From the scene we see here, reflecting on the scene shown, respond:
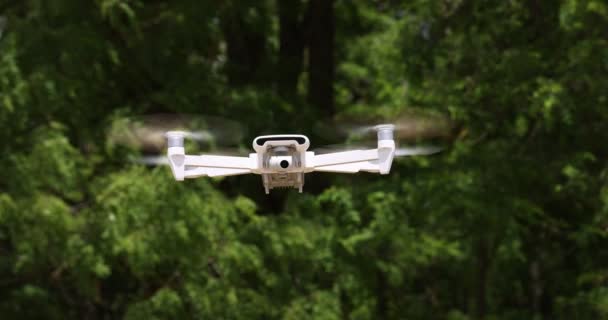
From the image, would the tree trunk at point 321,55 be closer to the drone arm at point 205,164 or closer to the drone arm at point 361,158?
the drone arm at point 205,164

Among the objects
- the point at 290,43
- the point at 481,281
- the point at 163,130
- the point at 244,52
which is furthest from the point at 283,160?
the point at 481,281

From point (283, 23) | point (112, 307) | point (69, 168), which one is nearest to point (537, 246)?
point (283, 23)

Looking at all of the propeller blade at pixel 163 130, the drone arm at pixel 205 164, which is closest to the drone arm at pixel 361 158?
the drone arm at pixel 205 164

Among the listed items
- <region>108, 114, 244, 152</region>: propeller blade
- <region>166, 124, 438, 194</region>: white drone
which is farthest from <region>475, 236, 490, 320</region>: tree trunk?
<region>166, 124, 438, 194</region>: white drone

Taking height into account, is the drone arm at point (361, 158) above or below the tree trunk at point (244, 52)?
below

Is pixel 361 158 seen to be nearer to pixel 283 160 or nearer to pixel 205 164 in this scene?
pixel 283 160

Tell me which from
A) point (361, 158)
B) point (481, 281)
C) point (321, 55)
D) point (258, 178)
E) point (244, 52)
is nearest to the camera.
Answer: point (361, 158)
